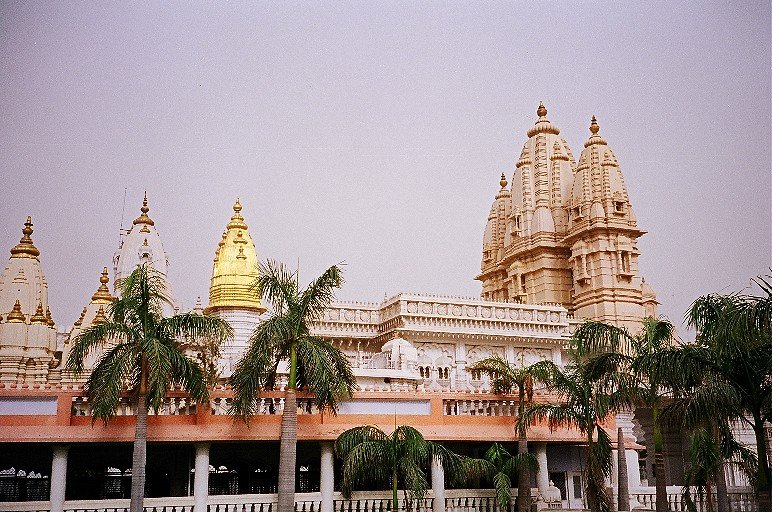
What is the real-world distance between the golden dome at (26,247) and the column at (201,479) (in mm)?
22275

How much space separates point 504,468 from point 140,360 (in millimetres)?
9517

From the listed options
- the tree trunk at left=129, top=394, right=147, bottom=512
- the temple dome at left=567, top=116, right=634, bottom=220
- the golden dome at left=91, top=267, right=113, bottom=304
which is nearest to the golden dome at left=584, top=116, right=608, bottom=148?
the temple dome at left=567, top=116, right=634, bottom=220

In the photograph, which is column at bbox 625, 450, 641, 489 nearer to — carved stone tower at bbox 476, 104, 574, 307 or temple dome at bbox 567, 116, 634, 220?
temple dome at bbox 567, 116, 634, 220

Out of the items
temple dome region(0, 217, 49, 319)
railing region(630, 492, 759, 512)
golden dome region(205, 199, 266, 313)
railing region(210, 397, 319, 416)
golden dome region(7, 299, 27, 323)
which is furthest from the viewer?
temple dome region(0, 217, 49, 319)

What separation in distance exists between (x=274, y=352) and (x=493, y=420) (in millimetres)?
6650

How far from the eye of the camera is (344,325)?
37.6 m

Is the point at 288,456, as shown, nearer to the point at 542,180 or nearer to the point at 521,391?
the point at 521,391

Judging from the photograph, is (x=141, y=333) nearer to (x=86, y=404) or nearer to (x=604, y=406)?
(x=86, y=404)

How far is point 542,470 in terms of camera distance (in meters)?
23.8

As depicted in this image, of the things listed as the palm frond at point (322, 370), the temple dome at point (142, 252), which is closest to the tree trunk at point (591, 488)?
the palm frond at point (322, 370)

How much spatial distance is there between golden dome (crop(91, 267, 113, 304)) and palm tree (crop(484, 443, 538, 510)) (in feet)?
65.8

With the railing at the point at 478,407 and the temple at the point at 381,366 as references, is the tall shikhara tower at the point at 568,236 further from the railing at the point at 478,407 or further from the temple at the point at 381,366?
the railing at the point at 478,407

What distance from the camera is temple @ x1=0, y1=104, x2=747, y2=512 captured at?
69.0ft

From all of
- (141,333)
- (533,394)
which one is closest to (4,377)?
(141,333)
